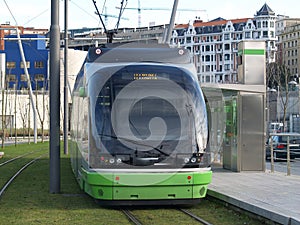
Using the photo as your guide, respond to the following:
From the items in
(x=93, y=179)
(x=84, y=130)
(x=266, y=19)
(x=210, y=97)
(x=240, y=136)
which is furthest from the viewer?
(x=266, y=19)

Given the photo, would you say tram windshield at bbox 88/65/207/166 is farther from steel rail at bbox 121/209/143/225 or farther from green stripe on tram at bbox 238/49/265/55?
green stripe on tram at bbox 238/49/265/55

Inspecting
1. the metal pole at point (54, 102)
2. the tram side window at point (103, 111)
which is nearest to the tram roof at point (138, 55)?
the tram side window at point (103, 111)

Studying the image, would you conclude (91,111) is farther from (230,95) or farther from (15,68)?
(15,68)

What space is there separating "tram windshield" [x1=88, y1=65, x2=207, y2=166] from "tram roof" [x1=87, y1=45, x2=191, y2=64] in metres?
0.40

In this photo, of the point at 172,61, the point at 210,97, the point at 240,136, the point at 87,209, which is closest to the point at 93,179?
the point at 87,209

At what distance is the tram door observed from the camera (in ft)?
65.2

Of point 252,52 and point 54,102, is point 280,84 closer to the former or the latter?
point 252,52

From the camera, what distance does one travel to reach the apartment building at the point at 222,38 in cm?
13625

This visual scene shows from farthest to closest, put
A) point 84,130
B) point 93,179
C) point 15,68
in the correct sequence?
point 15,68 → point 84,130 → point 93,179

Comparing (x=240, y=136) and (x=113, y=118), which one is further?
(x=240, y=136)

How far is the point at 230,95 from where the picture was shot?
20.4 metres

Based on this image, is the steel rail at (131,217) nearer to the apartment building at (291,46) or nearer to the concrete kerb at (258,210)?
the concrete kerb at (258,210)

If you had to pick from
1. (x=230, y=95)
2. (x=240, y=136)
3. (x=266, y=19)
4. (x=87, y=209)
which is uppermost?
(x=266, y=19)

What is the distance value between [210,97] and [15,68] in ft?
238
